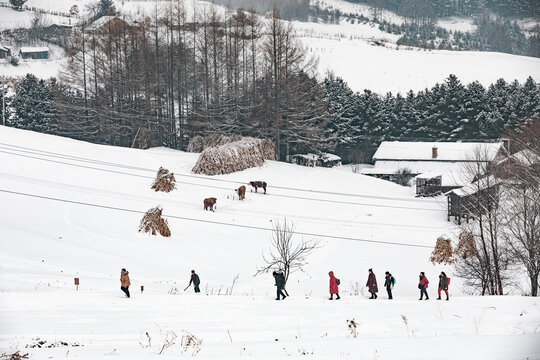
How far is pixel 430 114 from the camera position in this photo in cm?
6331

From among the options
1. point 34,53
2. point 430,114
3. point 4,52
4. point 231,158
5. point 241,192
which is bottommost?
point 241,192

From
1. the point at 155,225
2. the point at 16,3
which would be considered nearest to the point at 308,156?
the point at 155,225

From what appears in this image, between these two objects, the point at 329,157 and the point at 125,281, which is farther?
the point at 329,157

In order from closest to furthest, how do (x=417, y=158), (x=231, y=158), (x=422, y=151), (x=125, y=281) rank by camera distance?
(x=125, y=281)
(x=231, y=158)
(x=417, y=158)
(x=422, y=151)

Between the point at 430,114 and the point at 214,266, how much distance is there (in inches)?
1840

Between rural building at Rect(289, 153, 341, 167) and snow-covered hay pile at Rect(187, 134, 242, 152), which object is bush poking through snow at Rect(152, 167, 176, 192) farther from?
rural building at Rect(289, 153, 341, 167)

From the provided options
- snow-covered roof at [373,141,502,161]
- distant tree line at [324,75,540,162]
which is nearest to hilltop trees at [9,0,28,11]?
distant tree line at [324,75,540,162]

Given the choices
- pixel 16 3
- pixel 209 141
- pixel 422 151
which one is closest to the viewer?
pixel 209 141

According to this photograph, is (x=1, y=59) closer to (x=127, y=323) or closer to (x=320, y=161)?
(x=320, y=161)

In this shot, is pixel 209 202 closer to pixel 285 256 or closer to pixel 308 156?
pixel 285 256

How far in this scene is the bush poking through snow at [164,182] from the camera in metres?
33.3

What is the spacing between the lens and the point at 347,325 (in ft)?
45.0

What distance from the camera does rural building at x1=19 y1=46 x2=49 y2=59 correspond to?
9425 cm

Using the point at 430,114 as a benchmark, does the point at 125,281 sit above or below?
below
